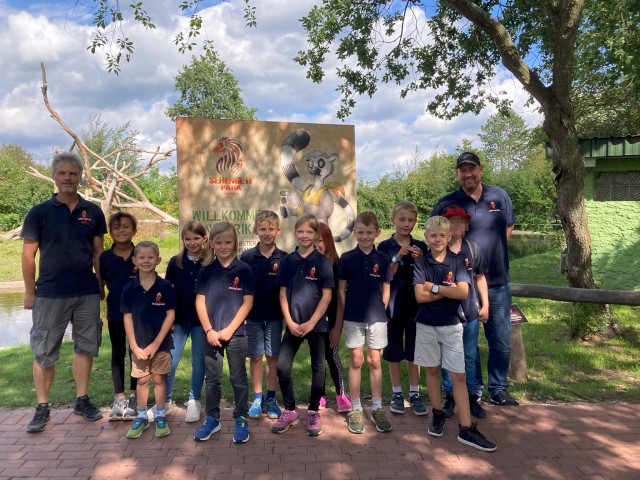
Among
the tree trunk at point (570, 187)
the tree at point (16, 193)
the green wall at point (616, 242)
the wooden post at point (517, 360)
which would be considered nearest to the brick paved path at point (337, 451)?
the wooden post at point (517, 360)

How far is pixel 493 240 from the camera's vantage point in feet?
14.1

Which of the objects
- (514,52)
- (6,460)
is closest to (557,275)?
(514,52)

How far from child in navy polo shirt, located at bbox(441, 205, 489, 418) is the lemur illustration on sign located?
2773 millimetres

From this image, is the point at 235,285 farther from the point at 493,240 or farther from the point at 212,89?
the point at 212,89

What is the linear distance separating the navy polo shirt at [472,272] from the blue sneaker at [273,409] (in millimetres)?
1742

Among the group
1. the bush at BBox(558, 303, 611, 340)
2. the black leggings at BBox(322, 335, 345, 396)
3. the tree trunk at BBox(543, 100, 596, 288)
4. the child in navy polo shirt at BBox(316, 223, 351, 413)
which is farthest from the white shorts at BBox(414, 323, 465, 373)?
the tree trunk at BBox(543, 100, 596, 288)

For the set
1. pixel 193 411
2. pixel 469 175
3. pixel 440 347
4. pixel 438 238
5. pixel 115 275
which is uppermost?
pixel 469 175

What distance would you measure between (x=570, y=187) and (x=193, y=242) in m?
4.93

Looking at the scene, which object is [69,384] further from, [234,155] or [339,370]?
[234,155]

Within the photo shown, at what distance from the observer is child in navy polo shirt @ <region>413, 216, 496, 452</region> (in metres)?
3.73

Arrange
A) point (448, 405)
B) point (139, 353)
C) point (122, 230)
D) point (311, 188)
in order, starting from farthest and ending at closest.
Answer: point (311, 188) < point (122, 230) < point (448, 405) < point (139, 353)

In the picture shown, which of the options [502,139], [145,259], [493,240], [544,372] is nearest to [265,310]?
[145,259]

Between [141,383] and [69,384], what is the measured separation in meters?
1.57

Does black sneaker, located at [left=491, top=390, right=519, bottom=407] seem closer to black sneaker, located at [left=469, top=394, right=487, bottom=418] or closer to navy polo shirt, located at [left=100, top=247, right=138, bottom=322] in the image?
black sneaker, located at [left=469, top=394, right=487, bottom=418]
